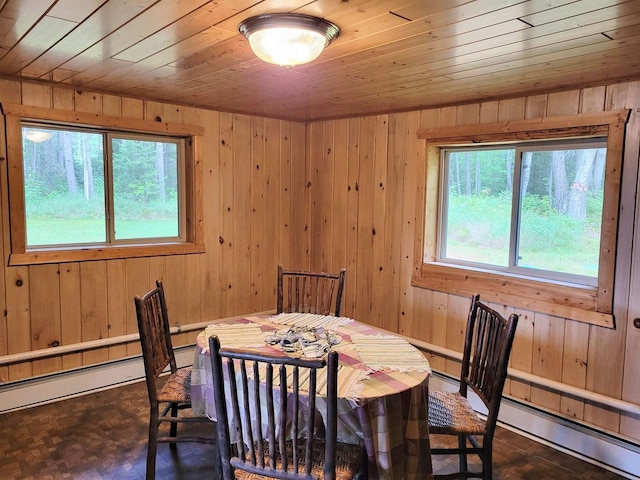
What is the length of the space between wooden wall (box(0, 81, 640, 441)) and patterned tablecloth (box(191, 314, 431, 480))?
1.23m

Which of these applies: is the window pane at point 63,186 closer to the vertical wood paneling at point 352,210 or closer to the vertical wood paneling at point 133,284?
the vertical wood paneling at point 133,284

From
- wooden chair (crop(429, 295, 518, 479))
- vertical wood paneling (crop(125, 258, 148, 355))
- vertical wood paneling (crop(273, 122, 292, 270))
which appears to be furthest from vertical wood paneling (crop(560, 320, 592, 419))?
vertical wood paneling (crop(125, 258, 148, 355))

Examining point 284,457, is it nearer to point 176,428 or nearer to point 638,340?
point 176,428

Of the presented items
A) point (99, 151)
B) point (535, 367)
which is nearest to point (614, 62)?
point (535, 367)

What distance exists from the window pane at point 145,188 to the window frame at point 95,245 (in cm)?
8

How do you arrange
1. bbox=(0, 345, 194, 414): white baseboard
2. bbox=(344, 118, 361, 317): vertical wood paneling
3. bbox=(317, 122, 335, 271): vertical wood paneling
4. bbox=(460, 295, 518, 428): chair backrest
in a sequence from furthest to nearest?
bbox=(317, 122, 335, 271): vertical wood paneling → bbox=(344, 118, 361, 317): vertical wood paneling → bbox=(0, 345, 194, 414): white baseboard → bbox=(460, 295, 518, 428): chair backrest

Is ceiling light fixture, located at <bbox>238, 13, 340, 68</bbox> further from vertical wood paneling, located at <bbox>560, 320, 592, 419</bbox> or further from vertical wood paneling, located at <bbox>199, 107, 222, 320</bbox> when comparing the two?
vertical wood paneling, located at <bbox>560, 320, 592, 419</bbox>

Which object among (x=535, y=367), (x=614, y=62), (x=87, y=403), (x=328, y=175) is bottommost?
(x=87, y=403)

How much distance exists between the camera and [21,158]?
2.92 meters

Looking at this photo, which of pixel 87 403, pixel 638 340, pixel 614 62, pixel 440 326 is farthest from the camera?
pixel 440 326

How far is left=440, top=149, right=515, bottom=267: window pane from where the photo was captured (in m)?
3.15

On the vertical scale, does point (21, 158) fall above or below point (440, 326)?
above

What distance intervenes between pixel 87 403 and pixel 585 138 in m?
3.58

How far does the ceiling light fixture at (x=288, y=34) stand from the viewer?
5.60 ft
